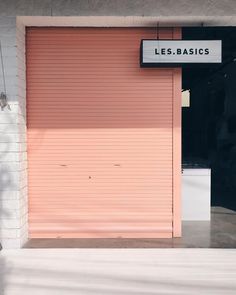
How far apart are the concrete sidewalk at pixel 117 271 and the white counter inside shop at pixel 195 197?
2.33 m

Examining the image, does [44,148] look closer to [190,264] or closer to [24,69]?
[24,69]

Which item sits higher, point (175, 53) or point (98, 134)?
point (175, 53)

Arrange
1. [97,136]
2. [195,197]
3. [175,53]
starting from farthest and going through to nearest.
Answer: [195,197], [97,136], [175,53]

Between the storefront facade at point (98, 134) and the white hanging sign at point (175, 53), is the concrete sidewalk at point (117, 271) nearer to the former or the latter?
the storefront facade at point (98, 134)

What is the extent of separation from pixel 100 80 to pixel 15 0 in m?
2.48

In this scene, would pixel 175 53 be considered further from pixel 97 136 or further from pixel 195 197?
pixel 195 197

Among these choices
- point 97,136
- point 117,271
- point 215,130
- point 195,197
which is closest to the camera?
point 117,271

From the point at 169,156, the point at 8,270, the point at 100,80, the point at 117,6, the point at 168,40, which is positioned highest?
the point at 117,6

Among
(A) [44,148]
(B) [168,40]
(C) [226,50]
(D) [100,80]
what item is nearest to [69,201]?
(A) [44,148]

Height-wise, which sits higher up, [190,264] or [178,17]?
[178,17]

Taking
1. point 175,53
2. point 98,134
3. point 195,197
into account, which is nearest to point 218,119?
point 195,197

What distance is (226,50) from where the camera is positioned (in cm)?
1323

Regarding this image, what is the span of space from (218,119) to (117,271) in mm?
12867

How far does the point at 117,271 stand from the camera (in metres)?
6.16
